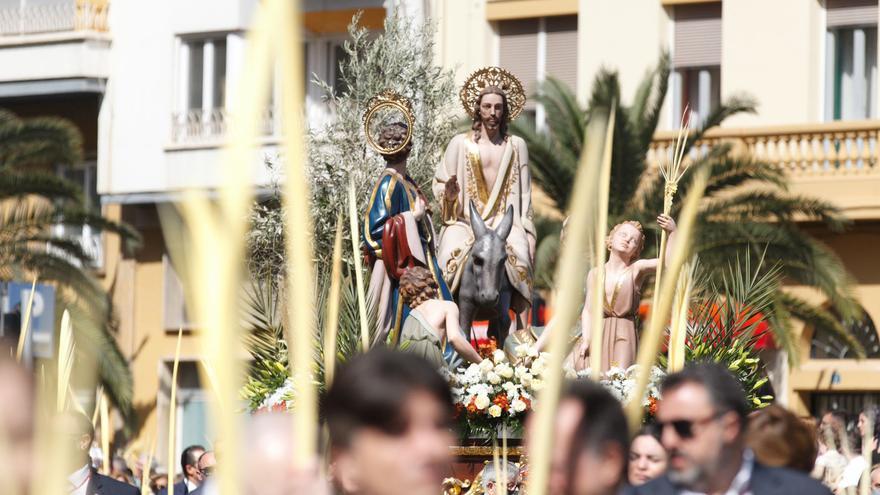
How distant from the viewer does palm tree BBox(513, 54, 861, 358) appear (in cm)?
2366

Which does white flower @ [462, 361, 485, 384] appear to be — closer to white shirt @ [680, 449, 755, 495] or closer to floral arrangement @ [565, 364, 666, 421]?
floral arrangement @ [565, 364, 666, 421]

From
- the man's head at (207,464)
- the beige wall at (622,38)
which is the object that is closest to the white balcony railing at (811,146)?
the beige wall at (622,38)

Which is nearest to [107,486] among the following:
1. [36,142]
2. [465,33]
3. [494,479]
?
[494,479]

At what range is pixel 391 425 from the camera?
10.6 ft

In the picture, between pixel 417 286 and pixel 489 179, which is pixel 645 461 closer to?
pixel 417 286

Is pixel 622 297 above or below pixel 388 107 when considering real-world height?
below

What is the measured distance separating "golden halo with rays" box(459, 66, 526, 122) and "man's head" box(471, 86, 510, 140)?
0.32ft

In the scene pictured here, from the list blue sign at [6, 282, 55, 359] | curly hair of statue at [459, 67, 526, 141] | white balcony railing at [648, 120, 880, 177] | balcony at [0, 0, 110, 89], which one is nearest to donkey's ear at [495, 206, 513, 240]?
curly hair of statue at [459, 67, 526, 141]

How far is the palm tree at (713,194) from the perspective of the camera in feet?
77.6

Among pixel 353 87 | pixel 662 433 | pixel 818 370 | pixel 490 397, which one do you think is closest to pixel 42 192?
pixel 353 87

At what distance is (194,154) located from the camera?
32.2 metres

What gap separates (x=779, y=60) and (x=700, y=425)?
23951mm

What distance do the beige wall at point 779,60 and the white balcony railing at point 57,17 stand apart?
36.5 ft

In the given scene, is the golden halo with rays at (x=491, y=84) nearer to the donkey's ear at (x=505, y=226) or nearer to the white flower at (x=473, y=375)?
the donkey's ear at (x=505, y=226)
